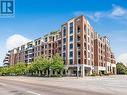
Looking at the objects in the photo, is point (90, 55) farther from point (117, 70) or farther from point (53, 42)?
point (117, 70)

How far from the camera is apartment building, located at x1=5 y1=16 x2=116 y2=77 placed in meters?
90.6

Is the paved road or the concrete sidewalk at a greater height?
the paved road

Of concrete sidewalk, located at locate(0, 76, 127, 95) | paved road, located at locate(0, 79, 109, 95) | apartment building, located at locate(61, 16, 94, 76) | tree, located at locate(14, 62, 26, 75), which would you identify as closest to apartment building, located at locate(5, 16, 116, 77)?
apartment building, located at locate(61, 16, 94, 76)

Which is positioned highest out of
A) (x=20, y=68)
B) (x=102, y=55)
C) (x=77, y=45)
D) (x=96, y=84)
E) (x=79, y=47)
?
(x=77, y=45)

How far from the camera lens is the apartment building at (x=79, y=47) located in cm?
9056

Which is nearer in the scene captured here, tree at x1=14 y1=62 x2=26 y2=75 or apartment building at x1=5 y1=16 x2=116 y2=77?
apartment building at x1=5 y1=16 x2=116 y2=77

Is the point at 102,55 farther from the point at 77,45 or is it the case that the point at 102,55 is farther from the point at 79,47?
the point at 79,47

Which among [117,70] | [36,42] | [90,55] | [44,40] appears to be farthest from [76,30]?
[117,70]

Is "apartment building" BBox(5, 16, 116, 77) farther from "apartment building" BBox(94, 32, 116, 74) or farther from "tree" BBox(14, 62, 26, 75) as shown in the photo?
"tree" BBox(14, 62, 26, 75)

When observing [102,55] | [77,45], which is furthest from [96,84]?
[102,55]

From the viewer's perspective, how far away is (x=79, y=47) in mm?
91062

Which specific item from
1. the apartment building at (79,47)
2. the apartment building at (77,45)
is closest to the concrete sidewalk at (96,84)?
the apartment building at (79,47)

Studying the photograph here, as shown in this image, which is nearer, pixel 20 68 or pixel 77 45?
pixel 77 45

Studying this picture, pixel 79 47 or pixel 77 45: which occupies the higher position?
pixel 77 45
